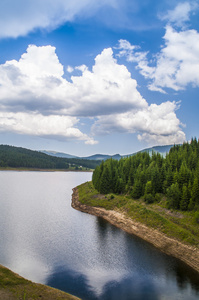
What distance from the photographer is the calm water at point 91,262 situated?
109 feet

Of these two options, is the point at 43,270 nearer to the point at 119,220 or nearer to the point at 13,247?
the point at 13,247

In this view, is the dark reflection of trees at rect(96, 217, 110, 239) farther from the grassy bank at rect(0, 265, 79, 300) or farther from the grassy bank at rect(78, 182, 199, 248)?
the grassy bank at rect(0, 265, 79, 300)

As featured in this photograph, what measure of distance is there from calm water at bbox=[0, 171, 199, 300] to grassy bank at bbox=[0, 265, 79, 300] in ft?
9.44

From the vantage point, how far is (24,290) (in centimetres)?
2884

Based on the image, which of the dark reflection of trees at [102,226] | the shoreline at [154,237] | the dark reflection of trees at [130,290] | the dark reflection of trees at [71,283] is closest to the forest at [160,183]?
the shoreline at [154,237]

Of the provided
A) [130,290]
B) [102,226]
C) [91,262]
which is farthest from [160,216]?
[130,290]

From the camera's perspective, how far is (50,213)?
78.2 metres

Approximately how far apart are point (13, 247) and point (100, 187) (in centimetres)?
5875

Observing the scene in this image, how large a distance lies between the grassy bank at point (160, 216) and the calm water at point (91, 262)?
6.74 meters

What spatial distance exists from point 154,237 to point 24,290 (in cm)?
3635

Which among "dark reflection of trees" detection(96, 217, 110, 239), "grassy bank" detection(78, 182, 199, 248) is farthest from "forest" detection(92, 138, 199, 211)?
"dark reflection of trees" detection(96, 217, 110, 239)

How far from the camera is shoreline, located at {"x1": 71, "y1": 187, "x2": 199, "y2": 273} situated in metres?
45.6

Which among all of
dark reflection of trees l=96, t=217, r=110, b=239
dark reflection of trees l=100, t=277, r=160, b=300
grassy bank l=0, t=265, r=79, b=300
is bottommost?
dark reflection of trees l=96, t=217, r=110, b=239

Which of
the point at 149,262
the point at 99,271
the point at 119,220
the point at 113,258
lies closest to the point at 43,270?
the point at 99,271
